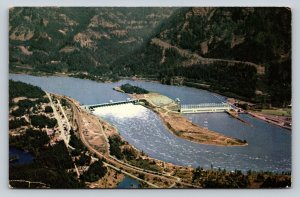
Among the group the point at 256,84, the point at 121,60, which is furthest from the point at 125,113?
the point at 256,84

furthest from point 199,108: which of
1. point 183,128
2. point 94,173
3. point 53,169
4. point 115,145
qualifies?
point 53,169

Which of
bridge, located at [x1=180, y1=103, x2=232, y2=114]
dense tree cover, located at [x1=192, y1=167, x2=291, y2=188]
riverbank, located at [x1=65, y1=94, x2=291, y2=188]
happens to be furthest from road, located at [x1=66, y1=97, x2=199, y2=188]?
bridge, located at [x1=180, y1=103, x2=232, y2=114]

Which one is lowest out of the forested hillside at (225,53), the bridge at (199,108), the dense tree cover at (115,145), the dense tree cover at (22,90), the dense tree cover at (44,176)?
the dense tree cover at (44,176)

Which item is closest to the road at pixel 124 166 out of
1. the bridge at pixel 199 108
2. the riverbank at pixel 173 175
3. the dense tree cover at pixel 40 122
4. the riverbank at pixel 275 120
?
the riverbank at pixel 173 175

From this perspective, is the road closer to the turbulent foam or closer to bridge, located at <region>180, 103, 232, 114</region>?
the turbulent foam

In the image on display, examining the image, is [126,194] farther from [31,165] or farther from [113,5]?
[113,5]

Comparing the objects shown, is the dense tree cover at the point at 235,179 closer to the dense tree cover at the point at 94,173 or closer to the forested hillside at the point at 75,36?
the dense tree cover at the point at 94,173

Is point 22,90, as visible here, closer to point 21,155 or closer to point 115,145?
point 21,155
